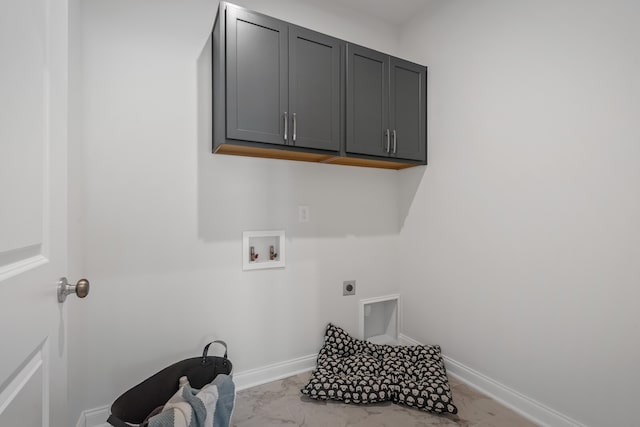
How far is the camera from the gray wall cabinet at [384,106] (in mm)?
1844

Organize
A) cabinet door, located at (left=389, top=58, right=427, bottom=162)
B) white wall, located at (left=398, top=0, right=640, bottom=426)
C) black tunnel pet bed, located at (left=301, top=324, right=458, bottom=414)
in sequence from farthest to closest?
cabinet door, located at (left=389, top=58, right=427, bottom=162)
black tunnel pet bed, located at (left=301, top=324, right=458, bottom=414)
white wall, located at (left=398, top=0, right=640, bottom=426)

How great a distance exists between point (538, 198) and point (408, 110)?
3.31 ft

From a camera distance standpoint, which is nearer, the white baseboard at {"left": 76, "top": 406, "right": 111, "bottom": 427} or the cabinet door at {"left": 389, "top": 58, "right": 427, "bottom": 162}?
the white baseboard at {"left": 76, "top": 406, "right": 111, "bottom": 427}

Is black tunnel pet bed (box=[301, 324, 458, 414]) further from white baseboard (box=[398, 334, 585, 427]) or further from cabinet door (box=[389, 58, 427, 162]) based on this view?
cabinet door (box=[389, 58, 427, 162])

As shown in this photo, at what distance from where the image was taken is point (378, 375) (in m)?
1.84

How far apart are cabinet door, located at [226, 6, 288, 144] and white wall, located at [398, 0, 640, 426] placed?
119 centimetres

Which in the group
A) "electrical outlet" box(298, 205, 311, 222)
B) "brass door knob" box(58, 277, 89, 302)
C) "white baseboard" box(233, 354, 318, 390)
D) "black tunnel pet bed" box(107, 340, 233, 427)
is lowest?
"white baseboard" box(233, 354, 318, 390)

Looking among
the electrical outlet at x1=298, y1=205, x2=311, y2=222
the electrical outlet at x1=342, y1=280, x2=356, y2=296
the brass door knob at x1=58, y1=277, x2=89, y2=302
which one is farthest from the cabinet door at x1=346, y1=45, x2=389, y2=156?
the brass door knob at x1=58, y1=277, x2=89, y2=302

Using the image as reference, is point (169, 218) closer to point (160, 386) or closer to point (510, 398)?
point (160, 386)

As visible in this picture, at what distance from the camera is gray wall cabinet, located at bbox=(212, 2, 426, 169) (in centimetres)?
152

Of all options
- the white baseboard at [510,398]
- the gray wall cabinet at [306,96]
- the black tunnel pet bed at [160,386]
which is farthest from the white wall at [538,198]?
the black tunnel pet bed at [160,386]

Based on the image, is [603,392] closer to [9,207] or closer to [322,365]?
[322,365]

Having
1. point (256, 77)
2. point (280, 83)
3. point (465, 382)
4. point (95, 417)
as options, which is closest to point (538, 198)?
point (465, 382)

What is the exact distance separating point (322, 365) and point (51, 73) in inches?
77.0
